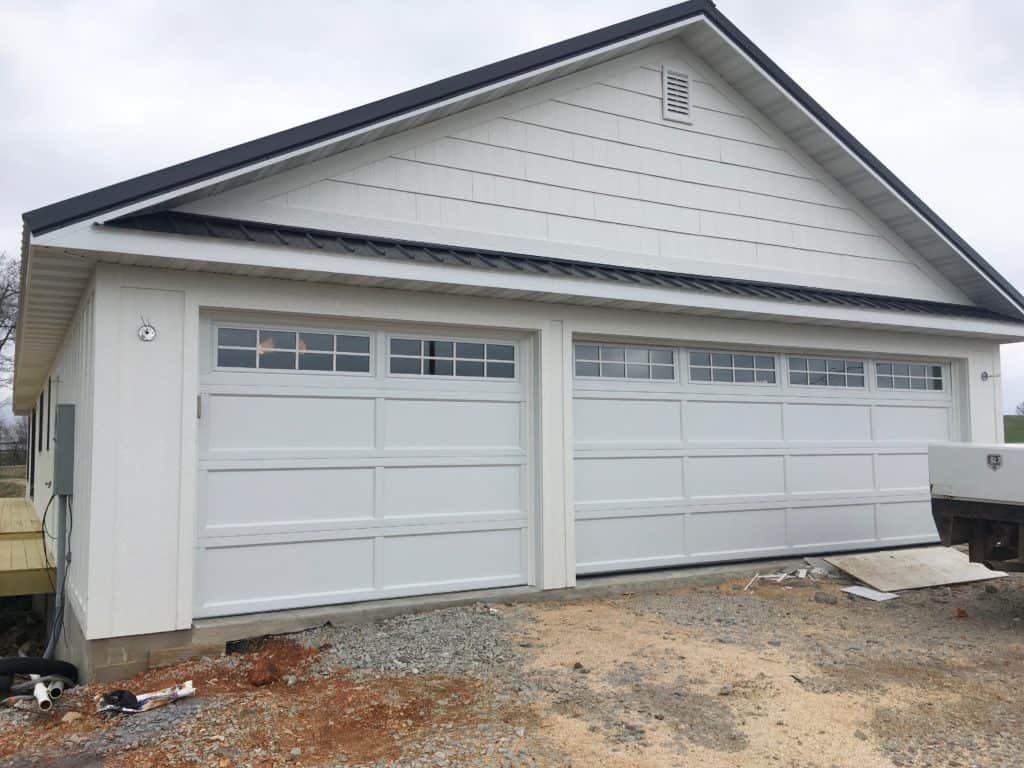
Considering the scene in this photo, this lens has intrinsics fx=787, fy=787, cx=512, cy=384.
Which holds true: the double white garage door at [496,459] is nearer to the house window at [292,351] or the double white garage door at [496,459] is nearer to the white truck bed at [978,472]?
the house window at [292,351]

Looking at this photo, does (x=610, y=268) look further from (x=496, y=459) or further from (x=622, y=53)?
(x=622, y=53)

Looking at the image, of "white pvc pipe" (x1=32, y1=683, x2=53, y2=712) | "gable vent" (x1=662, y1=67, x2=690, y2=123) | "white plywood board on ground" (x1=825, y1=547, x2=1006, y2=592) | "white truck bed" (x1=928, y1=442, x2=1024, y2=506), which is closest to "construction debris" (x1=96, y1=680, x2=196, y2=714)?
"white pvc pipe" (x1=32, y1=683, x2=53, y2=712)

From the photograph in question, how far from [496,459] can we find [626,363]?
1742mm

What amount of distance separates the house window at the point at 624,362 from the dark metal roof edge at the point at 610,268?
790mm

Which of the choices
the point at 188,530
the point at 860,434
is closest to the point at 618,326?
the point at 860,434

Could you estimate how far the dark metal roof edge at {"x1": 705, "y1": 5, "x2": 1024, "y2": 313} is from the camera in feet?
26.5

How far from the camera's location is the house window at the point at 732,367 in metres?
8.16

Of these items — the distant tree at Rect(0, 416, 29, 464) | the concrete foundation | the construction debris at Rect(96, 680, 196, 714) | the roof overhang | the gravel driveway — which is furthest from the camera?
the distant tree at Rect(0, 416, 29, 464)

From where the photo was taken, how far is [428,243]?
22.3 feet

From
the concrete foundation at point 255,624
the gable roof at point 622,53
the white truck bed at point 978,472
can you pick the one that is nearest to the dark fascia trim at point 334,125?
the gable roof at point 622,53

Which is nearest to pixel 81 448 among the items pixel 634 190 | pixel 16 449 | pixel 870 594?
pixel 634 190

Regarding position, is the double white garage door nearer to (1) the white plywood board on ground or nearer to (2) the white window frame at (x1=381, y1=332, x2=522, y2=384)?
(2) the white window frame at (x1=381, y1=332, x2=522, y2=384)

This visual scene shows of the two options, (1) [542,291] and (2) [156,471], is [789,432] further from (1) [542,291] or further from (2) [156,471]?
(2) [156,471]

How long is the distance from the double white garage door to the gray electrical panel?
4.06 feet
